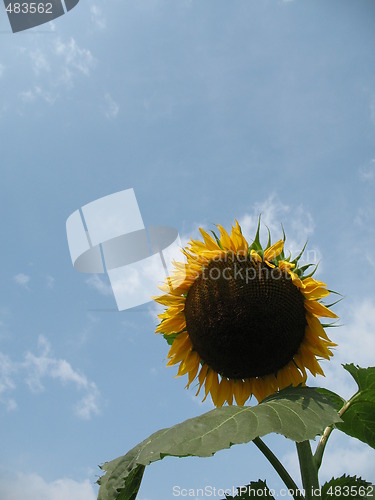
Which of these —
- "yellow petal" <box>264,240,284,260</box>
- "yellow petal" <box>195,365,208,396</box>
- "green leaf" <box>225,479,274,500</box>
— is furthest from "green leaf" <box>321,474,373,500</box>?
"yellow petal" <box>264,240,284,260</box>

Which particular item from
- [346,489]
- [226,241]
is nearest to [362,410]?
[346,489]

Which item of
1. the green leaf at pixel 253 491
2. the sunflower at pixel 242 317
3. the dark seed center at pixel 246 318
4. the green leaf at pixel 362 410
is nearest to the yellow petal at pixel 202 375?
the sunflower at pixel 242 317

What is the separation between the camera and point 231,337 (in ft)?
9.64

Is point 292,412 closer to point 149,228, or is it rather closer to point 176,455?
point 176,455

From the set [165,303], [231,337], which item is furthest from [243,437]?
[165,303]

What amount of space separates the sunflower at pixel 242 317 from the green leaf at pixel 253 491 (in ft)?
2.01

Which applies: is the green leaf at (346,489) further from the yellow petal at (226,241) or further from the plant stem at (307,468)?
the yellow petal at (226,241)

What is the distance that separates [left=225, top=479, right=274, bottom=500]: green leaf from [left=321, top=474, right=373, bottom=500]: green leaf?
0.31 meters

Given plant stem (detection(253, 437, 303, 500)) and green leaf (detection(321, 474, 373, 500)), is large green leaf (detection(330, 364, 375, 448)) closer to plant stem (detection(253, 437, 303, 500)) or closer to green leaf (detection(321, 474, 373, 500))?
green leaf (detection(321, 474, 373, 500))

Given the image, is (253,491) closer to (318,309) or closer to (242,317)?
(242,317)

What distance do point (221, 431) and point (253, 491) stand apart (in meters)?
1.05

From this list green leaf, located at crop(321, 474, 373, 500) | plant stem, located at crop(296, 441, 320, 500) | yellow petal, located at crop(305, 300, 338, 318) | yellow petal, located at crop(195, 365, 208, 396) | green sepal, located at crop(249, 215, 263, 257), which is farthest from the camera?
yellow petal, located at crop(195, 365, 208, 396)

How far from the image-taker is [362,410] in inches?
A: 119

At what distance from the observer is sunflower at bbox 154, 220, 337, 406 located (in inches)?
116
